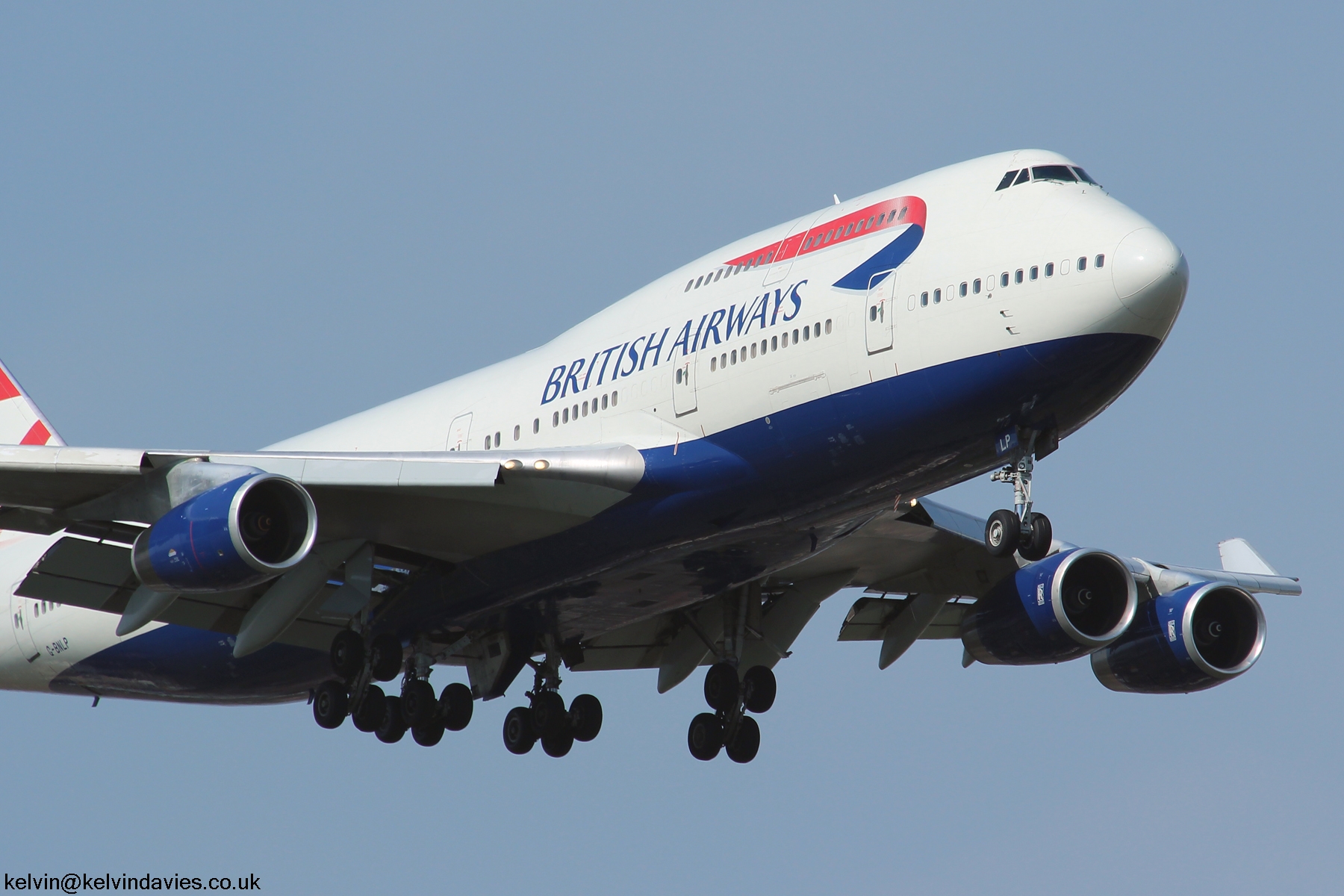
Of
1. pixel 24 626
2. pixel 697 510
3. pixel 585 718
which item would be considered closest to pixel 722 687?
pixel 585 718

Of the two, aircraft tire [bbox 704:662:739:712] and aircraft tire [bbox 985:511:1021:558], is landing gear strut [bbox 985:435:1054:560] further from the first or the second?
aircraft tire [bbox 704:662:739:712]

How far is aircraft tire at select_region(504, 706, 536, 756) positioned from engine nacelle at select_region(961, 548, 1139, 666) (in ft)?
24.9

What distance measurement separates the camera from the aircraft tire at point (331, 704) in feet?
88.2

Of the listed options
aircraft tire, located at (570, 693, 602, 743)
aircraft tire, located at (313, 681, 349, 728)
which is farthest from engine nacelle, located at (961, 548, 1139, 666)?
aircraft tire, located at (313, 681, 349, 728)

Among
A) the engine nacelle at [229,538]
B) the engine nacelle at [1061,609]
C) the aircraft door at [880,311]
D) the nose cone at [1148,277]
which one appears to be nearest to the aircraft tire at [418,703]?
the engine nacelle at [229,538]

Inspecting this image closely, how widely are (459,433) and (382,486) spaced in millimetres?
3175

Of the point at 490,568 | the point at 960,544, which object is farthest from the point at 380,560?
the point at 960,544

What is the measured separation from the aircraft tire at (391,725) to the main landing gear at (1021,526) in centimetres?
1079

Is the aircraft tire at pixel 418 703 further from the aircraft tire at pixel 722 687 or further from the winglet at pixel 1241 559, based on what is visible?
the winglet at pixel 1241 559

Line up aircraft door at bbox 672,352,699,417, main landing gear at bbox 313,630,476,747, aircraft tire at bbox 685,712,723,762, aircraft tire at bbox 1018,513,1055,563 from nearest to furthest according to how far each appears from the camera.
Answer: aircraft tire at bbox 1018,513,1055,563, aircraft door at bbox 672,352,699,417, main landing gear at bbox 313,630,476,747, aircraft tire at bbox 685,712,723,762

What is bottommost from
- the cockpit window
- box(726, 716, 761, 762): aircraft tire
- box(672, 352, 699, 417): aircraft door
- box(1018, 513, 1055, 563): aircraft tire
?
box(726, 716, 761, 762): aircraft tire

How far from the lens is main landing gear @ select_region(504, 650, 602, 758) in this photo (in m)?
28.8

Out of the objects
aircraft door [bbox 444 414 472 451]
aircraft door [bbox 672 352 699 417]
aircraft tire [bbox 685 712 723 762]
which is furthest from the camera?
aircraft tire [bbox 685 712 723 762]

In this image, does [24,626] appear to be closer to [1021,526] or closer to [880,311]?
[880,311]
